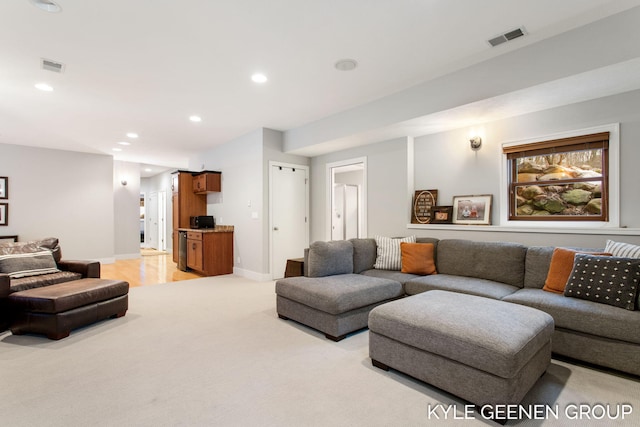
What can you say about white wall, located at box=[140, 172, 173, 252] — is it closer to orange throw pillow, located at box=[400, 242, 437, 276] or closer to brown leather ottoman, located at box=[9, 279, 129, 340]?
brown leather ottoman, located at box=[9, 279, 129, 340]

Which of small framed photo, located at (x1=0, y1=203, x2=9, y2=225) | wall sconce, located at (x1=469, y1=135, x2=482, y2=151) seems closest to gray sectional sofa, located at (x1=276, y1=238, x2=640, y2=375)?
wall sconce, located at (x1=469, y1=135, x2=482, y2=151)

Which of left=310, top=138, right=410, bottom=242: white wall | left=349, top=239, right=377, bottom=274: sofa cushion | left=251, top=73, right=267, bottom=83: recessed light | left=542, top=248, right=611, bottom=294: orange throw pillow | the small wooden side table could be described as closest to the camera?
left=542, top=248, right=611, bottom=294: orange throw pillow

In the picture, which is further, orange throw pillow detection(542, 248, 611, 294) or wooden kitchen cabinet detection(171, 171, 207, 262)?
wooden kitchen cabinet detection(171, 171, 207, 262)

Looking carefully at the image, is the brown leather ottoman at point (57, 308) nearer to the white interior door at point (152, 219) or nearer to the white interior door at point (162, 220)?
the white interior door at point (162, 220)

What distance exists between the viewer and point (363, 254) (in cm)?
396

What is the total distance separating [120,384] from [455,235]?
374 centimetres

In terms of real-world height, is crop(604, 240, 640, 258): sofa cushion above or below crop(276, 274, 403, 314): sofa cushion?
above

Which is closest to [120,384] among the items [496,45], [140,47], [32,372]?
[32,372]

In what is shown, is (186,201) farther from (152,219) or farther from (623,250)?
(623,250)

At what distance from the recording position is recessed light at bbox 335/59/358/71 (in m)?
3.06

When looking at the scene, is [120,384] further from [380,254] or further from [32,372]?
[380,254]

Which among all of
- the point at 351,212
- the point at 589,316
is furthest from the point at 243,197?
the point at 589,316

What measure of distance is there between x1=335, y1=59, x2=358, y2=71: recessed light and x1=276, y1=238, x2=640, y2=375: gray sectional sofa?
189 cm

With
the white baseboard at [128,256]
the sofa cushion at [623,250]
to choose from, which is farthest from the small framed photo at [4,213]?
the sofa cushion at [623,250]
